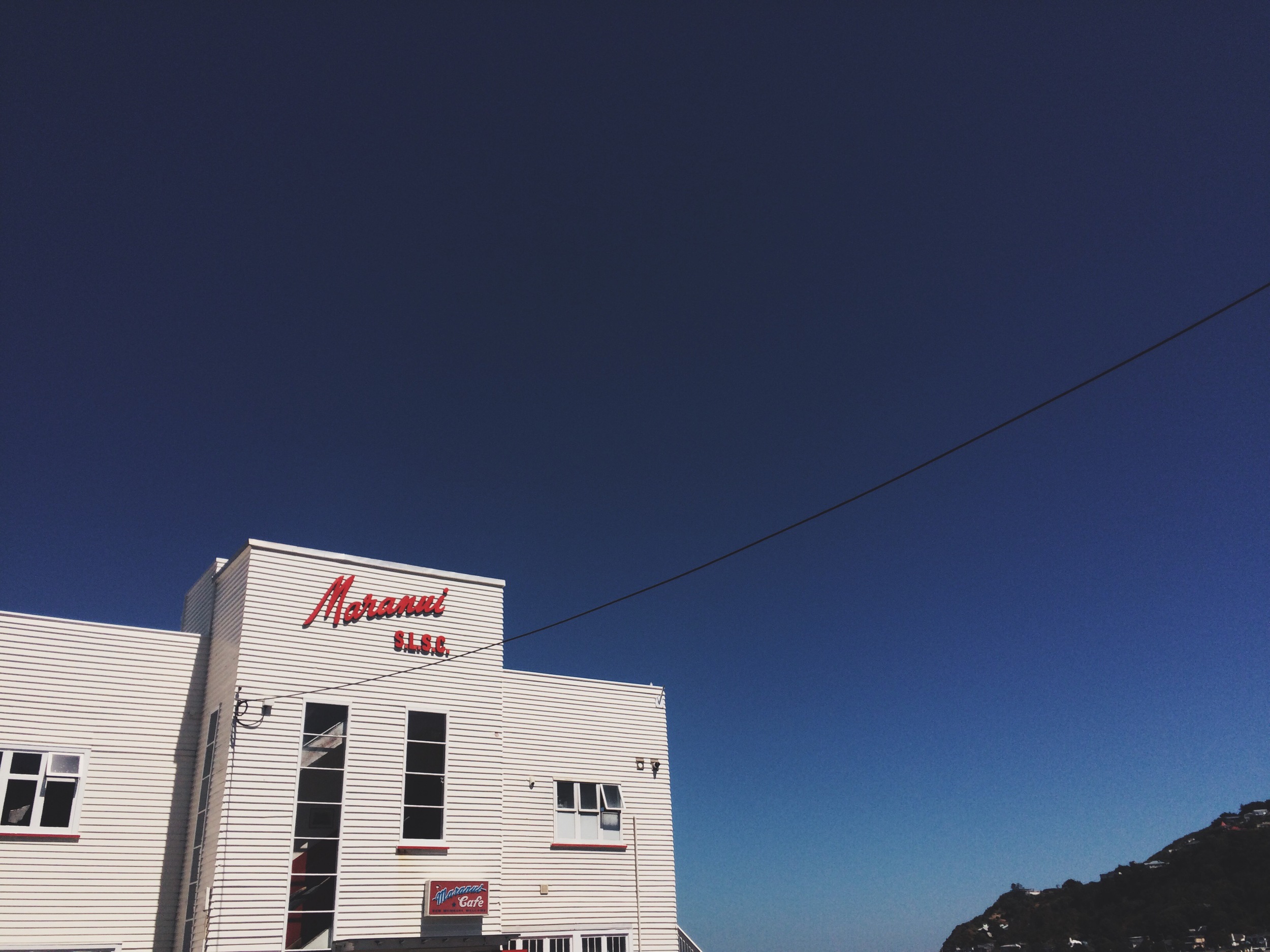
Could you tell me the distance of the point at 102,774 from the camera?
48.3ft

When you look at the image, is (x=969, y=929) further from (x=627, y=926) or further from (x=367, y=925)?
(x=367, y=925)

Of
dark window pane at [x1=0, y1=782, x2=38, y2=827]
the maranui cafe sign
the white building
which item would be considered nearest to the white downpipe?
the white building

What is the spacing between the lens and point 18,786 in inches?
549

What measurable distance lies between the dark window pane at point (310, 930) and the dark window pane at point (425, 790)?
2.32 metres

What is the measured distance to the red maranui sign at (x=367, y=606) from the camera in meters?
16.5

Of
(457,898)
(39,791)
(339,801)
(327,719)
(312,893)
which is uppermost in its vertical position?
(327,719)

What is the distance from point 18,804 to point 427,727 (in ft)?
22.1

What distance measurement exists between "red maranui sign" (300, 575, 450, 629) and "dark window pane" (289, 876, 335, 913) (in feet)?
14.7

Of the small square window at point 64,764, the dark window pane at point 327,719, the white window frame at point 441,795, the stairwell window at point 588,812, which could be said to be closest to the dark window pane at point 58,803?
the small square window at point 64,764

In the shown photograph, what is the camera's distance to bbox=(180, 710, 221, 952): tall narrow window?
14258 mm

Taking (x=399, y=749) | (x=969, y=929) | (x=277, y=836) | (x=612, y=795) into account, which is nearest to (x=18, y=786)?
(x=277, y=836)

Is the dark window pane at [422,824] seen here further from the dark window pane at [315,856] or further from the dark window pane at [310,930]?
the dark window pane at [310,930]

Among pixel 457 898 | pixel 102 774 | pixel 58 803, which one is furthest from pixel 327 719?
pixel 58 803

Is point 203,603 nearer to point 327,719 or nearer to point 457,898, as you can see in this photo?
point 327,719
